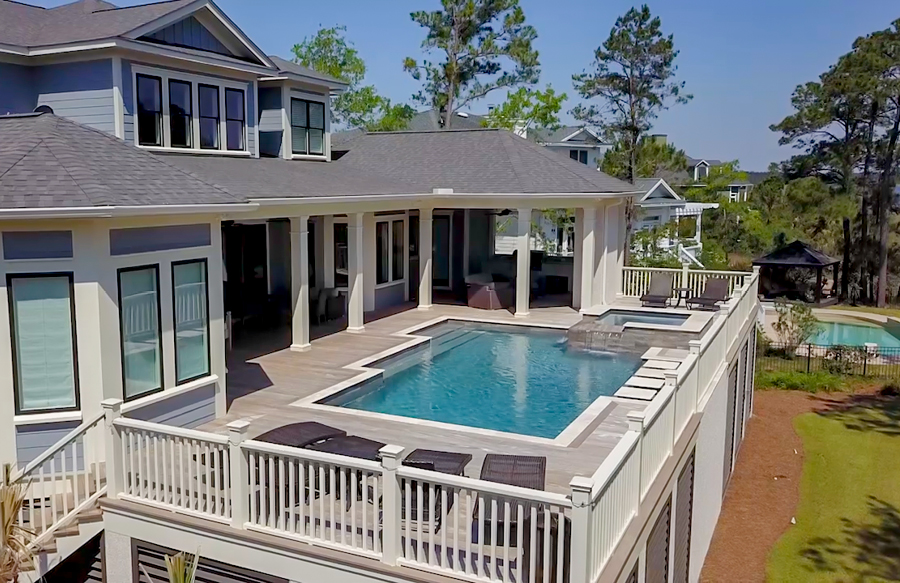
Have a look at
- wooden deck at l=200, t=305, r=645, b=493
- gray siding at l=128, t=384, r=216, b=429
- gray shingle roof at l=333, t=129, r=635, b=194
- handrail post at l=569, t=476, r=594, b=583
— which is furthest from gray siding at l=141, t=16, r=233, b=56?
handrail post at l=569, t=476, r=594, b=583

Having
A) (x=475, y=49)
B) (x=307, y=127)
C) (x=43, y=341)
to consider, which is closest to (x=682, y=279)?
(x=307, y=127)

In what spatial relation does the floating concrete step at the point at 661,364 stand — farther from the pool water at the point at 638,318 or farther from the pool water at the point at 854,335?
the pool water at the point at 854,335

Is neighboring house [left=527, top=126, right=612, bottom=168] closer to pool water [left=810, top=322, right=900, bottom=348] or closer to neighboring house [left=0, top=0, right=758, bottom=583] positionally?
pool water [left=810, top=322, right=900, bottom=348]

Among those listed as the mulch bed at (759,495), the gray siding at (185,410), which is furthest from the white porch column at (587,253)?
the gray siding at (185,410)

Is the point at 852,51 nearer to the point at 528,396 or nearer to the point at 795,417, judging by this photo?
the point at 795,417

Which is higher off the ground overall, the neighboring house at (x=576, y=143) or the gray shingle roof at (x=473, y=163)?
the neighboring house at (x=576, y=143)

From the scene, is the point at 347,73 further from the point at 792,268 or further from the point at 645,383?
the point at 645,383
